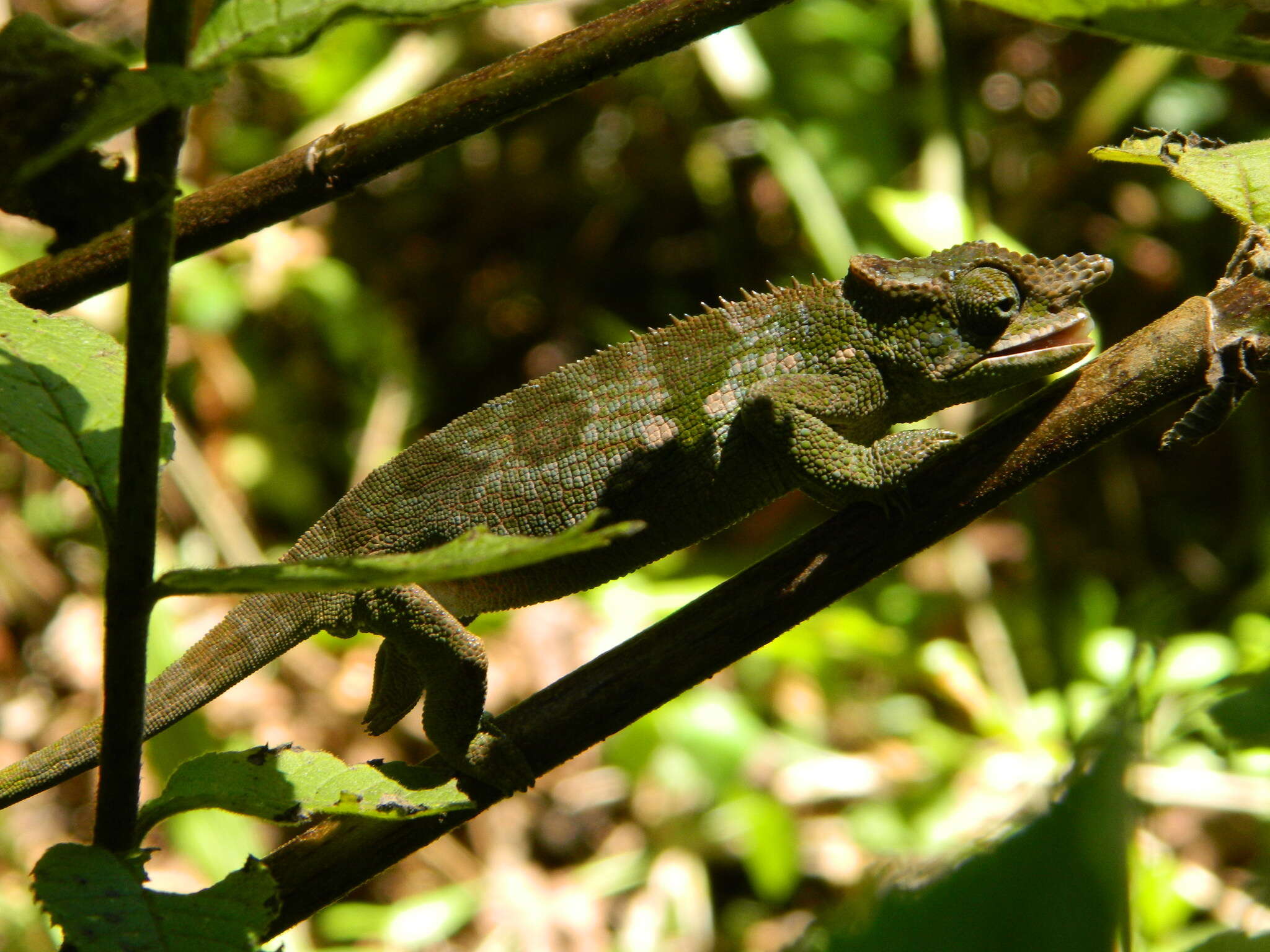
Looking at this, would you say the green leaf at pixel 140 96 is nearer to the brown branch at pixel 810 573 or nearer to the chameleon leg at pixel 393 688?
the brown branch at pixel 810 573

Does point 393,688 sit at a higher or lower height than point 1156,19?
lower

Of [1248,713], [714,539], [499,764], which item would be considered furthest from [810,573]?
[714,539]

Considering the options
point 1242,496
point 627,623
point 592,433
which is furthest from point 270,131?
point 1242,496

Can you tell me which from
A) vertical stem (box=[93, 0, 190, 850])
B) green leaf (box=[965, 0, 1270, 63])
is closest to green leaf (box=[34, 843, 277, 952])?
vertical stem (box=[93, 0, 190, 850])

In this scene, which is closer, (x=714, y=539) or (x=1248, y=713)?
(x=1248, y=713)

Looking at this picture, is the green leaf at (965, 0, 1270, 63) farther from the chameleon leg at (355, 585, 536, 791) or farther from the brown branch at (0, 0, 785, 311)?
the chameleon leg at (355, 585, 536, 791)

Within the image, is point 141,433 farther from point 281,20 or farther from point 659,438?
point 659,438

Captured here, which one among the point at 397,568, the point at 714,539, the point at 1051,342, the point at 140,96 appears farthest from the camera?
the point at 714,539
